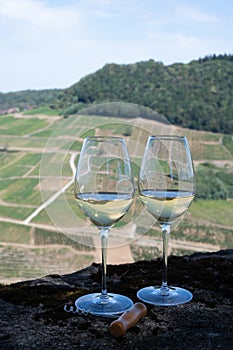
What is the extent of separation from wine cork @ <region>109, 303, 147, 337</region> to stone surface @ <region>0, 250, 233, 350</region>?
1cm

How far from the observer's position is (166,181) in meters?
1.10

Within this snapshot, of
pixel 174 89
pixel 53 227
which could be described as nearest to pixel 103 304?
pixel 53 227

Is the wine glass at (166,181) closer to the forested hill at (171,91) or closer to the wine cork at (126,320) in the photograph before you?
the wine cork at (126,320)

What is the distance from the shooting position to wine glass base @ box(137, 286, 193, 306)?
3.62 ft

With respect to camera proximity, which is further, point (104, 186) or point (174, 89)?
point (174, 89)

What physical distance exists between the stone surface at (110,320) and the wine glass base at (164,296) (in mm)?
18

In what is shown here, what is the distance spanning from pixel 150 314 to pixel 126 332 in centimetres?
12

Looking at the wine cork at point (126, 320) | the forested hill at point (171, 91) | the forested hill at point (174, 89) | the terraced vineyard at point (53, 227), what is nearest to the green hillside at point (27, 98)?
the forested hill at point (171, 91)

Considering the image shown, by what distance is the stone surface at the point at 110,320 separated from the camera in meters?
0.88

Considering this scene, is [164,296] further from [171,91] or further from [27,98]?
[27,98]

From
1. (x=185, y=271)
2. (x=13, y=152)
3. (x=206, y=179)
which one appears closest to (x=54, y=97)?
(x=13, y=152)

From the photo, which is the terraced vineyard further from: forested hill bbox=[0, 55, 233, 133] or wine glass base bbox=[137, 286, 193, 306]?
wine glass base bbox=[137, 286, 193, 306]

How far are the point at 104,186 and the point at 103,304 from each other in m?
0.26

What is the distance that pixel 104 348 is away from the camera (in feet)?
2.79
